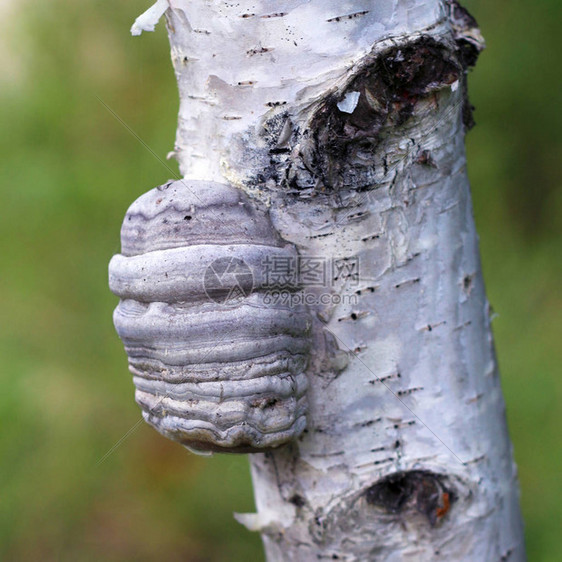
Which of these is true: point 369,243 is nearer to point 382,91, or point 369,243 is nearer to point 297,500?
point 382,91

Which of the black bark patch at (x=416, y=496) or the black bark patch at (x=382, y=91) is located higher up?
the black bark patch at (x=382, y=91)

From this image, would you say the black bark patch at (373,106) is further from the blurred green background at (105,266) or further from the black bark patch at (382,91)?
the blurred green background at (105,266)

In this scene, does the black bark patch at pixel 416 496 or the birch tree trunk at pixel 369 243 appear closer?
the birch tree trunk at pixel 369 243

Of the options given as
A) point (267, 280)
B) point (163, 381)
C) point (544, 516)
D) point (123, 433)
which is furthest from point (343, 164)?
point (123, 433)

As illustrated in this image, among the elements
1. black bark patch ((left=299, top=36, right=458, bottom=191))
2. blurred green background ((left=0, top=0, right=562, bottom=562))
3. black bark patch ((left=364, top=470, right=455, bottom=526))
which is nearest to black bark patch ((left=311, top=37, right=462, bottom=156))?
black bark patch ((left=299, top=36, right=458, bottom=191))

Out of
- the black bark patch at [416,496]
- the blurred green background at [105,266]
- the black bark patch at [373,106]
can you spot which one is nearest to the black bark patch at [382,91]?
the black bark patch at [373,106]

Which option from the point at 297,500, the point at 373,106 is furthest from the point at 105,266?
the point at 373,106
